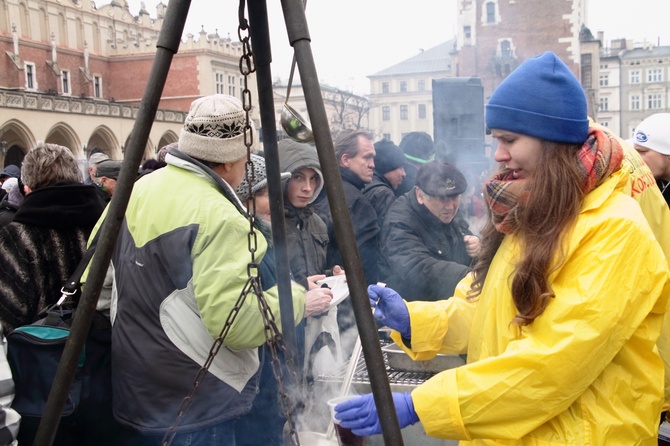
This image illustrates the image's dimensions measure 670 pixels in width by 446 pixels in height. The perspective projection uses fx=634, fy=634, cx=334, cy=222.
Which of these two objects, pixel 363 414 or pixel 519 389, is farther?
pixel 363 414

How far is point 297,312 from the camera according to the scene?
2.19m

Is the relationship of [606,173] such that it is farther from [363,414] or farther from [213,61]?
[213,61]

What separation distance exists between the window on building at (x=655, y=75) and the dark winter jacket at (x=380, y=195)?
71716 millimetres

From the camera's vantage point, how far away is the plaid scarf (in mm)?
1495

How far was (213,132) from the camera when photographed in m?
2.21

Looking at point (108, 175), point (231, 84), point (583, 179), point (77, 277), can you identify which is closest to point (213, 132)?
point (77, 277)

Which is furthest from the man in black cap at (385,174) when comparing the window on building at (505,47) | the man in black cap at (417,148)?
the window on building at (505,47)

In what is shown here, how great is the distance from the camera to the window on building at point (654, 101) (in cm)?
6675

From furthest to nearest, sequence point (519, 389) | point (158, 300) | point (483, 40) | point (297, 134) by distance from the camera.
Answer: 1. point (483, 40)
2. point (297, 134)
3. point (158, 300)
4. point (519, 389)

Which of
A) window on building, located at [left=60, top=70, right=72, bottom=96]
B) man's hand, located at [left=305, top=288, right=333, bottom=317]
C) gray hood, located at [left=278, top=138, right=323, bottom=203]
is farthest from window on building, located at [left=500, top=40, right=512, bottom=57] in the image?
man's hand, located at [left=305, top=288, right=333, bottom=317]

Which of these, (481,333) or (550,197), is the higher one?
(550,197)

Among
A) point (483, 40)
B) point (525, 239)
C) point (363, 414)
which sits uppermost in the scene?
point (483, 40)

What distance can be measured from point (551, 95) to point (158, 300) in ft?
4.41

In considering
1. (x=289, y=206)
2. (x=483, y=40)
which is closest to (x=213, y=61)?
(x=483, y=40)
